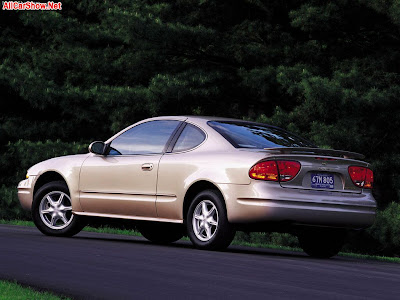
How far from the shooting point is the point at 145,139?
12141 millimetres

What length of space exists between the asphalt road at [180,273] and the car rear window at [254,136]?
130 cm

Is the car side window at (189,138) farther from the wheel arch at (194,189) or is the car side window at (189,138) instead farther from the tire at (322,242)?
the tire at (322,242)

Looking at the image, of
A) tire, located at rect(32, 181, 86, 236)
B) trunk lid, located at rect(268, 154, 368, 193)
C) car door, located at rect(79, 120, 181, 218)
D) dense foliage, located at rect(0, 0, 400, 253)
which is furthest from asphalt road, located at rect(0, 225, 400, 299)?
dense foliage, located at rect(0, 0, 400, 253)

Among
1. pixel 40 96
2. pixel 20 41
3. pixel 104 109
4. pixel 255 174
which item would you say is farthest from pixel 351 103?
pixel 20 41

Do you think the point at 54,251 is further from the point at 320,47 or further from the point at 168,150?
the point at 320,47

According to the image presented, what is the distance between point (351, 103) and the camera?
2134cm

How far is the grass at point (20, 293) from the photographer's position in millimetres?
6969

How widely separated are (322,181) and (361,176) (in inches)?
23.9

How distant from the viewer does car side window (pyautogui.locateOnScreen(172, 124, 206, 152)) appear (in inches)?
453

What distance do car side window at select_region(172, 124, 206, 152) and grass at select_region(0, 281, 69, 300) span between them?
4353 millimetres

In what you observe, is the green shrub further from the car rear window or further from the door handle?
the door handle

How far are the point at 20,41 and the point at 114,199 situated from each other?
73.8 ft

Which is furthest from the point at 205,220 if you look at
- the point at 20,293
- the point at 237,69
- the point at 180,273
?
the point at 237,69

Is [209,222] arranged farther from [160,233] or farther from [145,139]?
[160,233]
